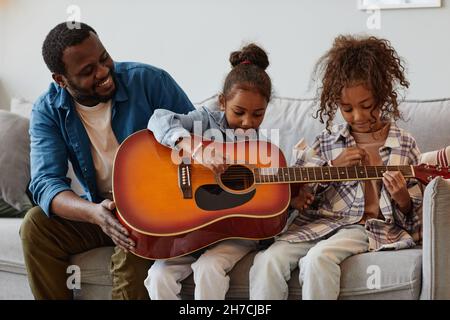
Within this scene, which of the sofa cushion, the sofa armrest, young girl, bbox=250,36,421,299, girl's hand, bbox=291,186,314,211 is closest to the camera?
the sofa armrest

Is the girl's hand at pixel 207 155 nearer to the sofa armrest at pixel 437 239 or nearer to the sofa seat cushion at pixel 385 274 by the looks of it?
the sofa seat cushion at pixel 385 274

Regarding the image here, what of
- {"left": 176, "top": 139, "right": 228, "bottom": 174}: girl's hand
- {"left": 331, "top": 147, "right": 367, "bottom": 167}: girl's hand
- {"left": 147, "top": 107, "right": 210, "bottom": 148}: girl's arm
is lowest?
{"left": 331, "top": 147, "right": 367, "bottom": 167}: girl's hand

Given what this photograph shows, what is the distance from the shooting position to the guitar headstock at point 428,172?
6.12 ft

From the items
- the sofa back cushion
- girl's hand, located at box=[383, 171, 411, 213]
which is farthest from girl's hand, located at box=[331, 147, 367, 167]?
the sofa back cushion

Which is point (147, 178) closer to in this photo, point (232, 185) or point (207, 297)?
point (232, 185)

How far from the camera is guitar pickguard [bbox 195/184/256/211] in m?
1.87

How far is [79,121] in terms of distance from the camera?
215cm

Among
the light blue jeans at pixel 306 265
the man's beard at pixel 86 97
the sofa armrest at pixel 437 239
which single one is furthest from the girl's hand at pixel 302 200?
the man's beard at pixel 86 97

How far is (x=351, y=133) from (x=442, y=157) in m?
0.27

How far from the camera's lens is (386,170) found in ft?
6.16

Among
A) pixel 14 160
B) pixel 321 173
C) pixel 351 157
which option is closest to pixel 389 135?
pixel 351 157

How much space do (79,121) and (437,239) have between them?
1.09 metres

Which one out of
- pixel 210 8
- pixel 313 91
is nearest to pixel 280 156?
pixel 313 91

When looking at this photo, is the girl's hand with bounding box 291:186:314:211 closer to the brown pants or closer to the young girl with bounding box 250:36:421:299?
the young girl with bounding box 250:36:421:299
